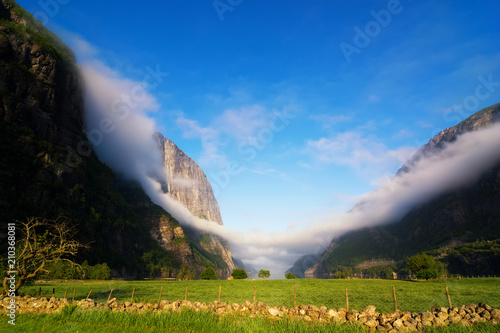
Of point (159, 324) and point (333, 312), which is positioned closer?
point (333, 312)

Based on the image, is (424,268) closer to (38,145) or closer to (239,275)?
(239,275)

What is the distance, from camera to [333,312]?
68.0ft

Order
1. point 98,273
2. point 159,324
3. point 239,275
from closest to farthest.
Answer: point 159,324 → point 98,273 → point 239,275

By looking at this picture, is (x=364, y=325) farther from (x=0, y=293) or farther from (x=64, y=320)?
(x=0, y=293)

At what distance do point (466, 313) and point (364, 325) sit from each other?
737 cm

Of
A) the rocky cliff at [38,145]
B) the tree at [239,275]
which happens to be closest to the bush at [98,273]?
the rocky cliff at [38,145]

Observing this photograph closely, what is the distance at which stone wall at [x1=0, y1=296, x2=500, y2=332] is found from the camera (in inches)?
707

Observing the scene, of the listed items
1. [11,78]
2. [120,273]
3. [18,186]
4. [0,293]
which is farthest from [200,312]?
[120,273]

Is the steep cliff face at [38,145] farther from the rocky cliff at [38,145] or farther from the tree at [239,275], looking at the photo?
the tree at [239,275]

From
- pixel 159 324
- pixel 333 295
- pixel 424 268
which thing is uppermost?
pixel 424 268

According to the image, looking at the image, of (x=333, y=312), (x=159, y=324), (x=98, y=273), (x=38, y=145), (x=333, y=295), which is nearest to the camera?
(x=333, y=312)

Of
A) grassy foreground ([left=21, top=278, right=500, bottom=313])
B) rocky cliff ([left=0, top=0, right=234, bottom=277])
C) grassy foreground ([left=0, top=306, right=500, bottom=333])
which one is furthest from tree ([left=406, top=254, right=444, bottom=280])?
rocky cliff ([left=0, top=0, right=234, bottom=277])

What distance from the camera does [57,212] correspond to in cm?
14150

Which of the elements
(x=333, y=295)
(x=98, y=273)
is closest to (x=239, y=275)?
(x=98, y=273)
